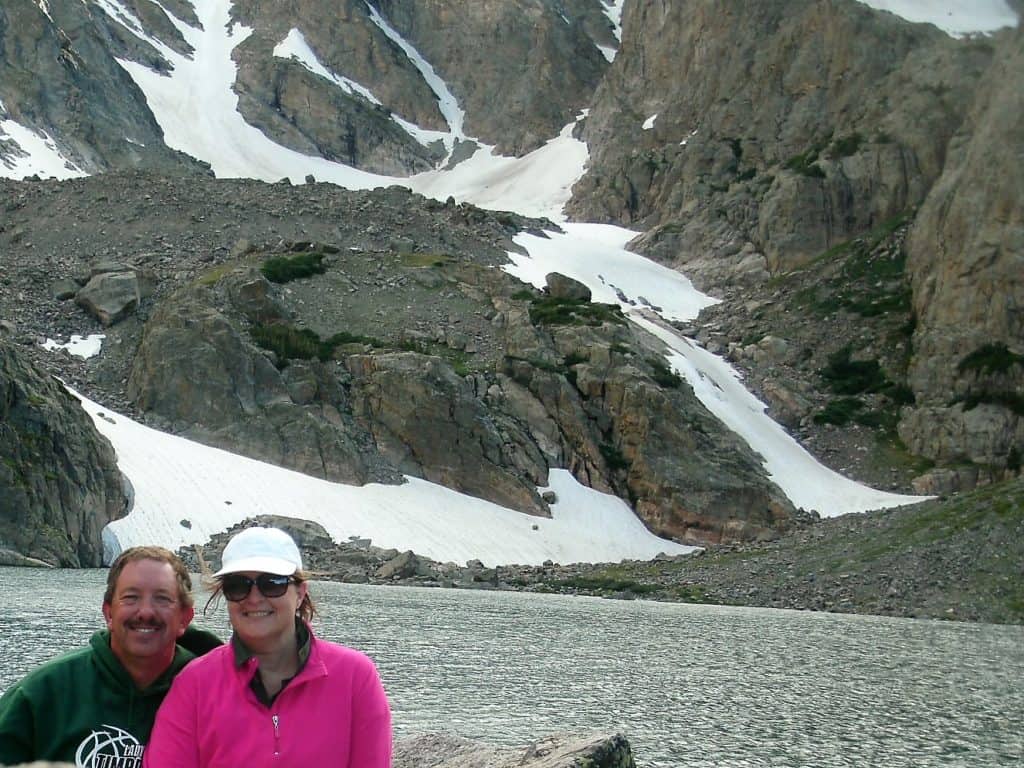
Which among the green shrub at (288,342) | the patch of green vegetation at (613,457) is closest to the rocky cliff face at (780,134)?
the patch of green vegetation at (613,457)

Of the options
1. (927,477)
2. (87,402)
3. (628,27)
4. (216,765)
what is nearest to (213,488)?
(87,402)

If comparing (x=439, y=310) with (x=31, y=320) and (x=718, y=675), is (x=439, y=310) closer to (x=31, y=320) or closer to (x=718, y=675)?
(x=31, y=320)

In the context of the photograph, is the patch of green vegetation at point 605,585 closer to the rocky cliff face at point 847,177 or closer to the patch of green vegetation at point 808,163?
the rocky cliff face at point 847,177

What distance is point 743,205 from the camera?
126000 millimetres

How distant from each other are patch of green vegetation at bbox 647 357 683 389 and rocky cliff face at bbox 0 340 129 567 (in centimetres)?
4001

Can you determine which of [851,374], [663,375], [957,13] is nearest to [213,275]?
[663,375]

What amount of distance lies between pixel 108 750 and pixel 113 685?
0.33 metres

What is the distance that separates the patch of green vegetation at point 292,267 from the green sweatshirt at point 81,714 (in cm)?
7971

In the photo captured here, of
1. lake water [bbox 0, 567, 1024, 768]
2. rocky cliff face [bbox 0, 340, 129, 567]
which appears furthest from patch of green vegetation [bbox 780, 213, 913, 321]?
rocky cliff face [bbox 0, 340, 129, 567]

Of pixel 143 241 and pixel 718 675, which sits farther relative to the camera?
pixel 143 241

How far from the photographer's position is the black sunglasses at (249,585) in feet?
18.5

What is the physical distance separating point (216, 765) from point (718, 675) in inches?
921

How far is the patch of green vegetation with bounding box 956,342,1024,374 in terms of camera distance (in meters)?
85.6

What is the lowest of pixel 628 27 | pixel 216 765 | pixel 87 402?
pixel 216 765
